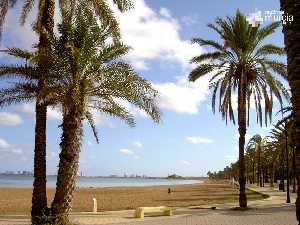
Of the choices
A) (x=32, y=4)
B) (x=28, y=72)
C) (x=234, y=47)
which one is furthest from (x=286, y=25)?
(x=234, y=47)

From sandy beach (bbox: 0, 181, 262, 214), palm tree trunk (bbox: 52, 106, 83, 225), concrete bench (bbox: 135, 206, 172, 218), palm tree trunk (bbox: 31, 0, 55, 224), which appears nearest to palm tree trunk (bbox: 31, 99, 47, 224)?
palm tree trunk (bbox: 31, 0, 55, 224)

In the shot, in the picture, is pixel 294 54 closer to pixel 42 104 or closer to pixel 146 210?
pixel 42 104

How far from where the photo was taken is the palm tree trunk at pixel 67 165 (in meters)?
14.4

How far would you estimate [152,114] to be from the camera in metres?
15.5

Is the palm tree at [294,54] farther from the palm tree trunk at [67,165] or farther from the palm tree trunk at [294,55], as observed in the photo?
the palm tree trunk at [67,165]

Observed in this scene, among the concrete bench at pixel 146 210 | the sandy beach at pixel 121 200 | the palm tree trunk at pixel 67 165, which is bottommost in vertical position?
the sandy beach at pixel 121 200

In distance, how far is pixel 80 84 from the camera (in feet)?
47.5

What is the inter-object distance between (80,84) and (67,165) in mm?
2607

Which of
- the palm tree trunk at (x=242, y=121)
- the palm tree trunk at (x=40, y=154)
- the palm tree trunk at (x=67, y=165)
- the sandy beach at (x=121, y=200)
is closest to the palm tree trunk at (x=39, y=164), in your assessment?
the palm tree trunk at (x=40, y=154)

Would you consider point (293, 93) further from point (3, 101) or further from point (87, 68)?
point (3, 101)

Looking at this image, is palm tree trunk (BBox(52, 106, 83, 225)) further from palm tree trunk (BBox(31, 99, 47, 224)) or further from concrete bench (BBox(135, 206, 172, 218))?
concrete bench (BBox(135, 206, 172, 218))

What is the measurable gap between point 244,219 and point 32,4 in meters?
11.5

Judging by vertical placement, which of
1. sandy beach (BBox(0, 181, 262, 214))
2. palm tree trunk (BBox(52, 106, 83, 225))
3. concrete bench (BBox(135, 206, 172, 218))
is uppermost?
palm tree trunk (BBox(52, 106, 83, 225))

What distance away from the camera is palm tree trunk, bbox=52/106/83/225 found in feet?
47.1
